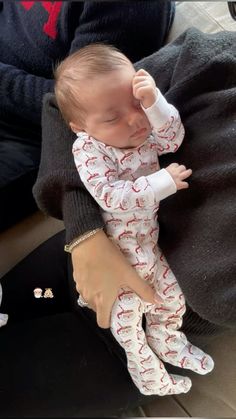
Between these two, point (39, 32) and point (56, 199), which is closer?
point (56, 199)

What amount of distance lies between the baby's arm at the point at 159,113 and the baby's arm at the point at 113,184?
60mm

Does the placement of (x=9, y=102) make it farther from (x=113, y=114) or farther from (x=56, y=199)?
(x=113, y=114)

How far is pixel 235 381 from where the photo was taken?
94cm

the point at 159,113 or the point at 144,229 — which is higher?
the point at 159,113

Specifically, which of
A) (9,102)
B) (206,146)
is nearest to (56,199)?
A: (206,146)

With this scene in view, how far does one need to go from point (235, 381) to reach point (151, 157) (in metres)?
0.45

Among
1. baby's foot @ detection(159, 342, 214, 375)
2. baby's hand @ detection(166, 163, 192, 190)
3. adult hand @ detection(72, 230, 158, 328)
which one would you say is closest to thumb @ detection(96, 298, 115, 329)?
adult hand @ detection(72, 230, 158, 328)

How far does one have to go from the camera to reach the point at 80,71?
76cm

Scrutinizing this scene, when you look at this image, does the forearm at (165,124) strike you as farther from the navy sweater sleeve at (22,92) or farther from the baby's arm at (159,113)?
the navy sweater sleeve at (22,92)

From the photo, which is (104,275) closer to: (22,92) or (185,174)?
(185,174)

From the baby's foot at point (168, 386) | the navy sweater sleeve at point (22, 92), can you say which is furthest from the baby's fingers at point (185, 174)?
the navy sweater sleeve at point (22, 92)

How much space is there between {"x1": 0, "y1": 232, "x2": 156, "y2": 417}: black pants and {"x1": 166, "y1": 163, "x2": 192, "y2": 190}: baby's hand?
308 millimetres

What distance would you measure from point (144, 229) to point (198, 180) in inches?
4.5

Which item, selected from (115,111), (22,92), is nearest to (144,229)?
(115,111)
